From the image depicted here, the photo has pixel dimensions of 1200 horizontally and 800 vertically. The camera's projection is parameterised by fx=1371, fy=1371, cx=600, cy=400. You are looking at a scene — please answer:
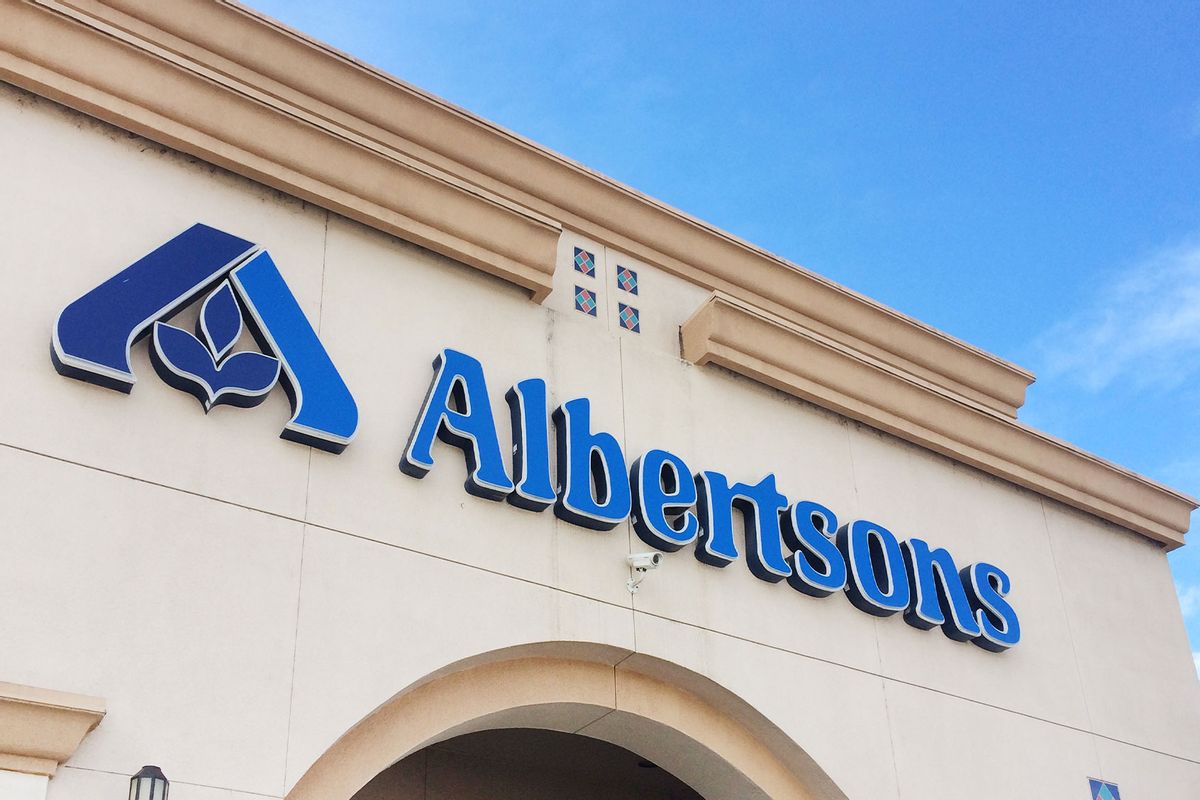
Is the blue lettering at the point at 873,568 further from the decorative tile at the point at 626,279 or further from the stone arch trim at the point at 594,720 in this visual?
the decorative tile at the point at 626,279

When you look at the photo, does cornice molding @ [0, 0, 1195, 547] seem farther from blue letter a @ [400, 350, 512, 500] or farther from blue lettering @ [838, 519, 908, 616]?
blue lettering @ [838, 519, 908, 616]

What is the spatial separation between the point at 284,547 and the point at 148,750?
59.7 inches

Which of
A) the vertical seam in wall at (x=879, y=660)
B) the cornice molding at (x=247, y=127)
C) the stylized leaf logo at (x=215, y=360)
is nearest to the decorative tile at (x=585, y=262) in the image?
the cornice molding at (x=247, y=127)

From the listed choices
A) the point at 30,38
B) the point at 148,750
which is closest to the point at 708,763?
the point at 148,750

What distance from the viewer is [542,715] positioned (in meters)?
9.88

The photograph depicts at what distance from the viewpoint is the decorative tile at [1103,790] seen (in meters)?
12.3

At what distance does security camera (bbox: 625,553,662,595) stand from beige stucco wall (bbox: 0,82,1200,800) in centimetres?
8

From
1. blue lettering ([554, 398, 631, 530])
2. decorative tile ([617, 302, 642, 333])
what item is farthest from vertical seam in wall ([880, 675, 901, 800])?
decorative tile ([617, 302, 642, 333])

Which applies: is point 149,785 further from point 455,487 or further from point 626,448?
point 626,448

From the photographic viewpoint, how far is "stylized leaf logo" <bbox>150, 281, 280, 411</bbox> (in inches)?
332

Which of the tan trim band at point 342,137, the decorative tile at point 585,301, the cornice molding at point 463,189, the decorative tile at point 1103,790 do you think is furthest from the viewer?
the decorative tile at point 1103,790

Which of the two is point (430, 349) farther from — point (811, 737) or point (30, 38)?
point (811, 737)

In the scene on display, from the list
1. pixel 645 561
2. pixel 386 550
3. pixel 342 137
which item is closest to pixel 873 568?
pixel 645 561

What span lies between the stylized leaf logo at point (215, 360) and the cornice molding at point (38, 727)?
2.07 m
